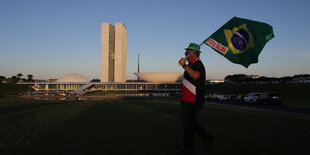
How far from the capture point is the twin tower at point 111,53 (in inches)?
4793

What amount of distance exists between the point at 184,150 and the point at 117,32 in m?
125

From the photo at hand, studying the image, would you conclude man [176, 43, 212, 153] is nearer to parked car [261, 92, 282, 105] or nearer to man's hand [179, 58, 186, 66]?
man's hand [179, 58, 186, 66]

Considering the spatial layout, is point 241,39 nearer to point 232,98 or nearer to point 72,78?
point 232,98

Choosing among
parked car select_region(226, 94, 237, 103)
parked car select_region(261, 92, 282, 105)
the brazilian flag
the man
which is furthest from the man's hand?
parked car select_region(226, 94, 237, 103)

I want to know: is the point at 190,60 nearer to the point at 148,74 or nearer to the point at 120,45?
the point at 148,74

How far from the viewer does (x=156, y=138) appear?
17.7 ft

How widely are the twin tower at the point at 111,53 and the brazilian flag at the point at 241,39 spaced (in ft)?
390

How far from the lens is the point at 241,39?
5355 mm

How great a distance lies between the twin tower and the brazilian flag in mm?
118831

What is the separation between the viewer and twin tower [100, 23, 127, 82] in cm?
12175

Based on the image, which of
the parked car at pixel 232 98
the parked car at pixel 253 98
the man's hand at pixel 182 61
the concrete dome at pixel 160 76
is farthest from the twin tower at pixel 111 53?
the man's hand at pixel 182 61

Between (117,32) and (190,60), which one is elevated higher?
(117,32)

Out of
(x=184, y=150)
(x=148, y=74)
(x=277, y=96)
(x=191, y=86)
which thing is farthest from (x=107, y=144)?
(x=148, y=74)

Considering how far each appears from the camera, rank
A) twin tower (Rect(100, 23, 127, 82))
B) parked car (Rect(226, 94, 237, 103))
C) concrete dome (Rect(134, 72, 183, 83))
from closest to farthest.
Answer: parked car (Rect(226, 94, 237, 103)), concrete dome (Rect(134, 72, 183, 83)), twin tower (Rect(100, 23, 127, 82))
